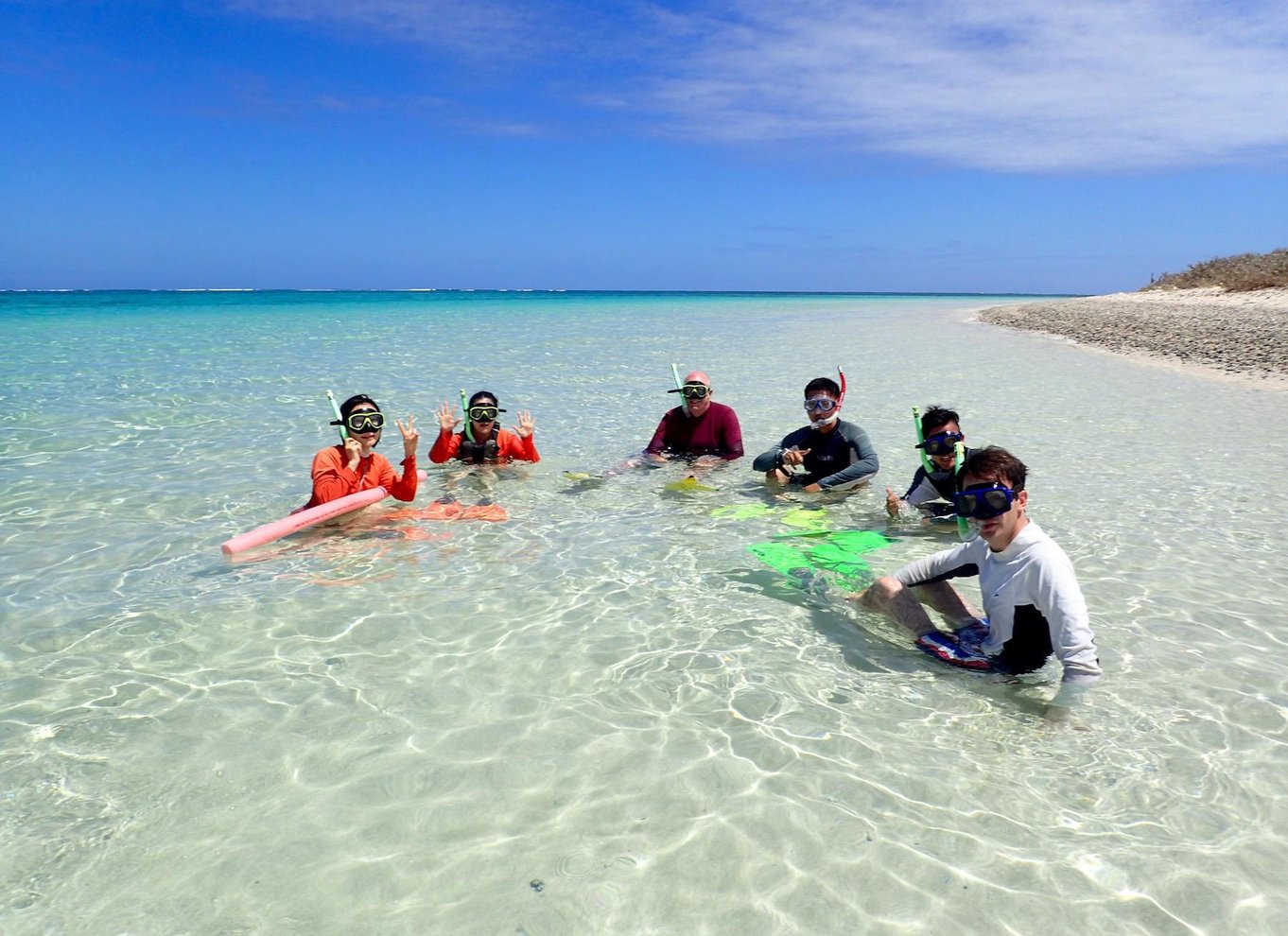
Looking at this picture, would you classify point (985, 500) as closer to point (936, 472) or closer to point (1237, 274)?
point (936, 472)

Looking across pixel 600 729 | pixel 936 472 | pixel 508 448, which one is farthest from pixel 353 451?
pixel 936 472

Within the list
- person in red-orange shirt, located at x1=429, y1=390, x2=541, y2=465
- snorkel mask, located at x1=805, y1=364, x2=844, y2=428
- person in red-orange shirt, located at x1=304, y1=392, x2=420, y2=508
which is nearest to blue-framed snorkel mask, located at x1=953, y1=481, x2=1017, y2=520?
snorkel mask, located at x1=805, y1=364, x2=844, y2=428

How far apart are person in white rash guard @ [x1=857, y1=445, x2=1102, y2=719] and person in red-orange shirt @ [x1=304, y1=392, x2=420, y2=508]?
159 inches

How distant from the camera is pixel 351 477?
6.42 m

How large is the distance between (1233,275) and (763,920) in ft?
144

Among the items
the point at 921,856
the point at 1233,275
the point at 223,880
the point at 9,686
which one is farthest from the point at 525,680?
the point at 1233,275

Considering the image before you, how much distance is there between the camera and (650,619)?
4.71 m

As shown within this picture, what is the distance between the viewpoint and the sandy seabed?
1597cm

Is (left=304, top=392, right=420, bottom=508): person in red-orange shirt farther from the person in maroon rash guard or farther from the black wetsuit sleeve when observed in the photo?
the black wetsuit sleeve

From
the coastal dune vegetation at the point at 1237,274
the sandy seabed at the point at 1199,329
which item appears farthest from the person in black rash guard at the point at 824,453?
the coastal dune vegetation at the point at 1237,274

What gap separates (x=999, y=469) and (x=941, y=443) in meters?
2.38

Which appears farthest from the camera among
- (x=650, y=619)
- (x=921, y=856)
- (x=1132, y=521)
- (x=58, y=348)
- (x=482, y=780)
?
(x=58, y=348)

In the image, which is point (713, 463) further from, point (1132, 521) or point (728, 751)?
point (728, 751)

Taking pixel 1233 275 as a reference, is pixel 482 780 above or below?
below
